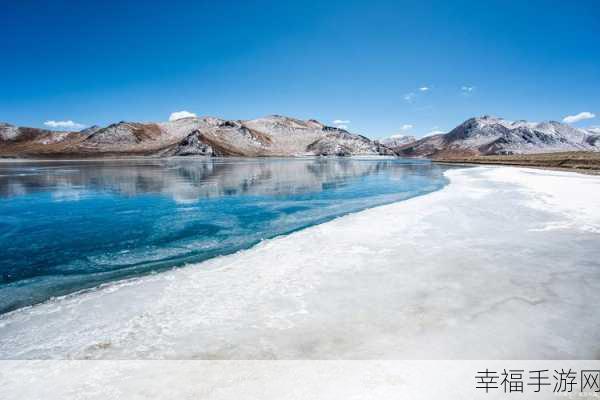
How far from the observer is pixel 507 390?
353 cm

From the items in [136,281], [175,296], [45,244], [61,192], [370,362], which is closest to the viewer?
[370,362]

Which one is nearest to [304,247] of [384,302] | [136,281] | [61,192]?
[384,302]

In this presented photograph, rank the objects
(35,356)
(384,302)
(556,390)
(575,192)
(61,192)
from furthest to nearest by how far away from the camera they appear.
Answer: (61,192), (575,192), (384,302), (35,356), (556,390)

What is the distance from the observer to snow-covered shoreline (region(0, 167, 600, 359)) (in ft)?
14.1

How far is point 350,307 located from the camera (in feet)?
17.8

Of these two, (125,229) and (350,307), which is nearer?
(350,307)

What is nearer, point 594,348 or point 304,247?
point 594,348

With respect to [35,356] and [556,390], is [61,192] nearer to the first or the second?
[35,356]

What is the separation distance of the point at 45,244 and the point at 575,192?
26258mm

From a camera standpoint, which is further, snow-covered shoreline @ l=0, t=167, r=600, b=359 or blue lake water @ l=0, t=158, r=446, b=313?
blue lake water @ l=0, t=158, r=446, b=313

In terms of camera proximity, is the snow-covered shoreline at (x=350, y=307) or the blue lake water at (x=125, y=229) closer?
the snow-covered shoreline at (x=350, y=307)

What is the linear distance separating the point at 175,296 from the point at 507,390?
17.6ft

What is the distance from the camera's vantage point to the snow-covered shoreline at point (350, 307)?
4301mm

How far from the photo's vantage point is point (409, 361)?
394 centimetres
